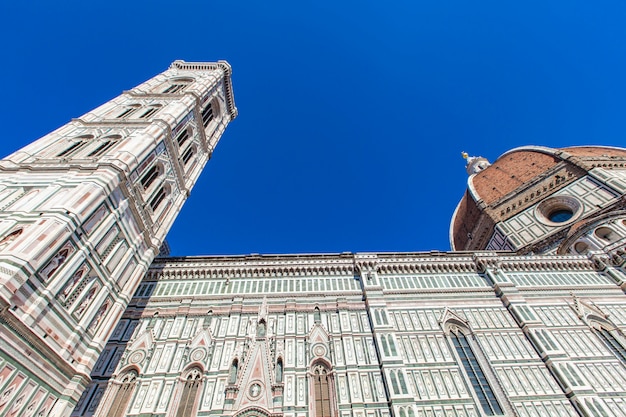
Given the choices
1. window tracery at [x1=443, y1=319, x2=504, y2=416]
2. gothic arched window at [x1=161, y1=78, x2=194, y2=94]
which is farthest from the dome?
gothic arched window at [x1=161, y1=78, x2=194, y2=94]

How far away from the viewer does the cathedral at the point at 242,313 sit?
11945 millimetres

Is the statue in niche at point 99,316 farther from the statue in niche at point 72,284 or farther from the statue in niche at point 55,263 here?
the statue in niche at point 55,263

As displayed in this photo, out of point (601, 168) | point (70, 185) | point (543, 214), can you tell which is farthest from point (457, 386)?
point (601, 168)

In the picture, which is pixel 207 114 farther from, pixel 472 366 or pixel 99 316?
pixel 472 366

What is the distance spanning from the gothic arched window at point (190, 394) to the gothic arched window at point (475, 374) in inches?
478

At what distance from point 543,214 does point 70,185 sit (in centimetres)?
3438

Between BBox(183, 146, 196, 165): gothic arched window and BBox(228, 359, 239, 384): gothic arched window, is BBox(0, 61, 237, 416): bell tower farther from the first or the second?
BBox(228, 359, 239, 384): gothic arched window

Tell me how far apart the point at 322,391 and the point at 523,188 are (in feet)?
94.6

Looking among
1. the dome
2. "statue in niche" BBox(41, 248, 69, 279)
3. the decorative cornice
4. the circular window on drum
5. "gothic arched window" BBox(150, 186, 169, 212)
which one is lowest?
"statue in niche" BBox(41, 248, 69, 279)

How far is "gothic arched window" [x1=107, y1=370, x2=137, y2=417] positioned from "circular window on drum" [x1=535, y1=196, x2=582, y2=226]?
3131cm

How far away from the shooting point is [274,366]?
14.5 metres

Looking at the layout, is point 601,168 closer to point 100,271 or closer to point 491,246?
point 491,246

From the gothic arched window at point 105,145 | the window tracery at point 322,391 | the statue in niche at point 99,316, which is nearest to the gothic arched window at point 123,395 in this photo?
the statue in niche at point 99,316

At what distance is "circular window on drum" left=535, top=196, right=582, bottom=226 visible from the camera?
2665 cm
